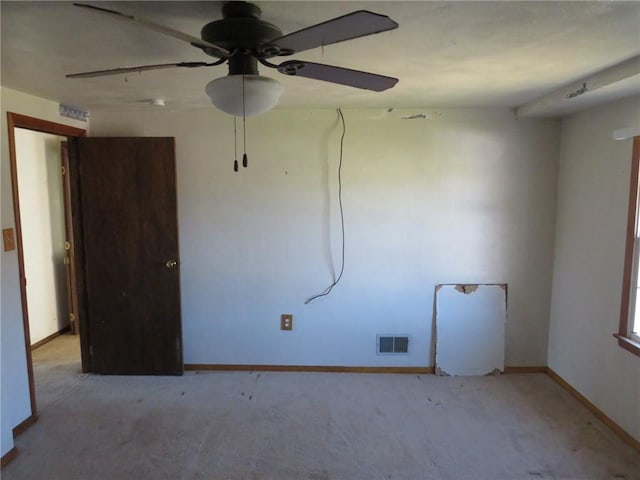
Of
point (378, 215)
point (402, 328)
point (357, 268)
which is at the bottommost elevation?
point (402, 328)

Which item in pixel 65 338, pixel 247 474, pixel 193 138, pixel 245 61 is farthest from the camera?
pixel 65 338

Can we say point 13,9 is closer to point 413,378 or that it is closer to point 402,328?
point 402,328

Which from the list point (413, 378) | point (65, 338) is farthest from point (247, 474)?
point (65, 338)

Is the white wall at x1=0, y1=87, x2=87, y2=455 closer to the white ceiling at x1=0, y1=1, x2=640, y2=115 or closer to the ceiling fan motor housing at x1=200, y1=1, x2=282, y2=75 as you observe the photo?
the white ceiling at x1=0, y1=1, x2=640, y2=115

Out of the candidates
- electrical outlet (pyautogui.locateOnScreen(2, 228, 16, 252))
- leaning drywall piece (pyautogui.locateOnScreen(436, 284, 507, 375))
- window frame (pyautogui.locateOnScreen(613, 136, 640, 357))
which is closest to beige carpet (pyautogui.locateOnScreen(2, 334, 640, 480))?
leaning drywall piece (pyautogui.locateOnScreen(436, 284, 507, 375))

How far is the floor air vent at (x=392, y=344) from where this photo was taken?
10.8 feet

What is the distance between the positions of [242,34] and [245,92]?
0.21 meters

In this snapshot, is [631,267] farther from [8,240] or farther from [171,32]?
[8,240]

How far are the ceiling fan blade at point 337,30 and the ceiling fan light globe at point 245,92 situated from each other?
124 millimetres

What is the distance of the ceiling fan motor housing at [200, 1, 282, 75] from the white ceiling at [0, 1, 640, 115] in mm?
67

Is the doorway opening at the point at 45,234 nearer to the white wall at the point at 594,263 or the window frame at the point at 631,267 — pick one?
→ the white wall at the point at 594,263

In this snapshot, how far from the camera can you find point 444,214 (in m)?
3.19

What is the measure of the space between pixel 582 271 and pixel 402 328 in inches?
53.3

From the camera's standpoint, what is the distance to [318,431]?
2502 mm
